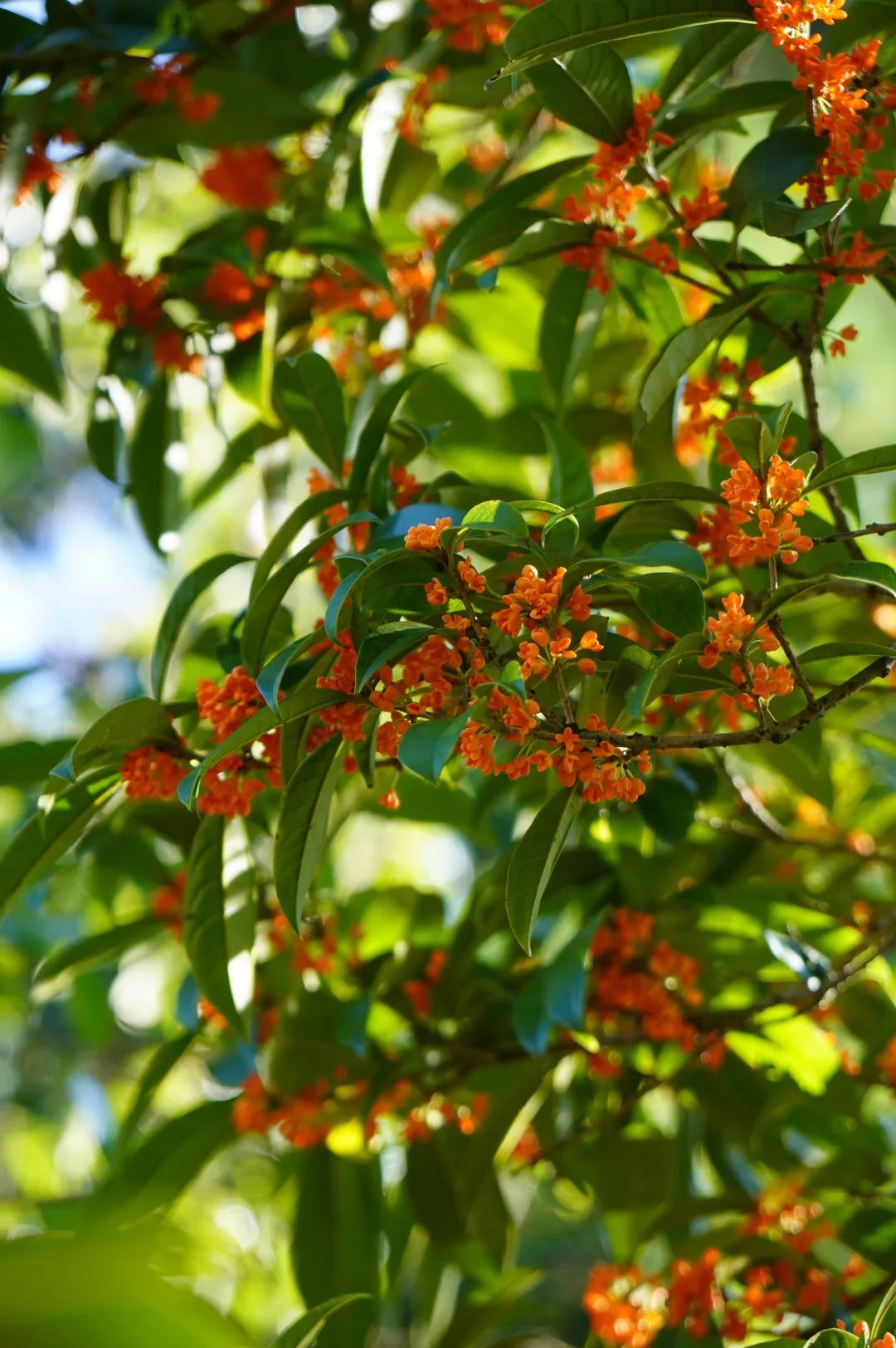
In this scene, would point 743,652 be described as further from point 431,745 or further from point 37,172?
point 37,172

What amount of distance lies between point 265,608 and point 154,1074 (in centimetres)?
94

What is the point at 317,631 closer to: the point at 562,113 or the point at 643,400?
the point at 643,400

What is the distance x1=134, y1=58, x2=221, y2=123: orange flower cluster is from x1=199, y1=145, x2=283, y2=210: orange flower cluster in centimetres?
17

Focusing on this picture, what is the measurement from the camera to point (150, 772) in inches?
51.3

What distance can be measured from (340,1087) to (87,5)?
5.67 ft

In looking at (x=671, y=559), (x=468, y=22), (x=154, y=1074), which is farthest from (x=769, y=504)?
(x=154, y=1074)

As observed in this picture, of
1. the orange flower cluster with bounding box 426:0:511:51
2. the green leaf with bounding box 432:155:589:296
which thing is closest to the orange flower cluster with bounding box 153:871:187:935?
the green leaf with bounding box 432:155:589:296

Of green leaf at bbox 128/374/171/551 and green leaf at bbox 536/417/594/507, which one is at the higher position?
green leaf at bbox 536/417/594/507

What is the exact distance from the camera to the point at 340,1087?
182 cm

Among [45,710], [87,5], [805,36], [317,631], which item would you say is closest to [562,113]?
[805,36]

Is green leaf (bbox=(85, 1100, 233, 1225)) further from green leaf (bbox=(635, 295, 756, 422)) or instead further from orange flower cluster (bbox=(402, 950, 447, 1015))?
green leaf (bbox=(635, 295, 756, 422))

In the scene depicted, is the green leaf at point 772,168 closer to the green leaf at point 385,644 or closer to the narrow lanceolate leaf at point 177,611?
the green leaf at point 385,644

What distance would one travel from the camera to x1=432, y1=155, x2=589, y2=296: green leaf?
1.48 m

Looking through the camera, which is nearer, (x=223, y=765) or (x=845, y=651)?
(x=845, y=651)
